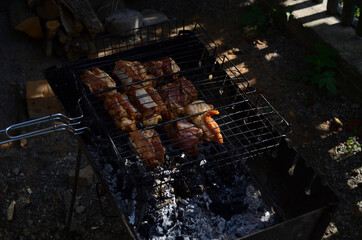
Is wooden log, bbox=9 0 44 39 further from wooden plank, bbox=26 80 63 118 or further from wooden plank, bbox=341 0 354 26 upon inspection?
wooden plank, bbox=341 0 354 26

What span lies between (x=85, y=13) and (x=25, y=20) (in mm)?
793

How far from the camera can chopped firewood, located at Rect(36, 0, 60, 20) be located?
5188mm

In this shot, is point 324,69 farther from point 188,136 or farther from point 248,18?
point 188,136

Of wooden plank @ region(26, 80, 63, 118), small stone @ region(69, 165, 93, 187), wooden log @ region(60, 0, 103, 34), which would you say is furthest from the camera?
wooden log @ region(60, 0, 103, 34)

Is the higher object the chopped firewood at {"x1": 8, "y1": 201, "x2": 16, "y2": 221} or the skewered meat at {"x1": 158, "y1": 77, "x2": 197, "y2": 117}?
the skewered meat at {"x1": 158, "y1": 77, "x2": 197, "y2": 117}

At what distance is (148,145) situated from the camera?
2943mm

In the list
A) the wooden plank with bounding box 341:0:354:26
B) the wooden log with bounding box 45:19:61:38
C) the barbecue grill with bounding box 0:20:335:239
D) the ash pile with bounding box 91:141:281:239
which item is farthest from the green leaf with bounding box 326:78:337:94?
the wooden log with bounding box 45:19:61:38

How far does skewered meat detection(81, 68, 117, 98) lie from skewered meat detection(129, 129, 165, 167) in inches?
21.9

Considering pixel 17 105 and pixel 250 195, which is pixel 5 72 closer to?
→ pixel 17 105

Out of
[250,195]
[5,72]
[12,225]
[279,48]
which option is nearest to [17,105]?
[5,72]

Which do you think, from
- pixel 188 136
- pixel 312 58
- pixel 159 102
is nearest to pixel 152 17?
pixel 312 58

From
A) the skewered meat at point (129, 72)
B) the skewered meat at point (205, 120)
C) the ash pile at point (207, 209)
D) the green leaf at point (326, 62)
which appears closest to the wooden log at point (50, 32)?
the skewered meat at point (129, 72)

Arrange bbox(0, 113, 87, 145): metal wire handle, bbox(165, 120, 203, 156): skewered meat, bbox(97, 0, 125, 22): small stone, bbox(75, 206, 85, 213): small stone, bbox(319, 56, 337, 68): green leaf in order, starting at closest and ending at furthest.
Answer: bbox(0, 113, 87, 145): metal wire handle, bbox(165, 120, 203, 156): skewered meat, bbox(75, 206, 85, 213): small stone, bbox(319, 56, 337, 68): green leaf, bbox(97, 0, 125, 22): small stone

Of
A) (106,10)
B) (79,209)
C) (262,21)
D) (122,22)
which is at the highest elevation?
(106,10)
